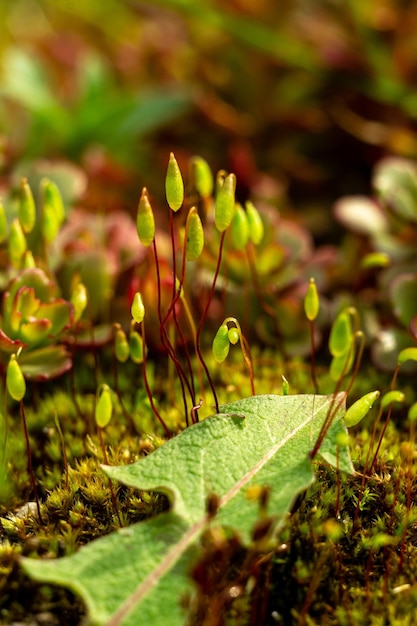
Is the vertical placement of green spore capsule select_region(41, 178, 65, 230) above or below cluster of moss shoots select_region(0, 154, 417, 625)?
above

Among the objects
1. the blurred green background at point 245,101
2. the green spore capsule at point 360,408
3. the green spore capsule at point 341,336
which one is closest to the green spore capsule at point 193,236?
the green spore capsule at point 341,336

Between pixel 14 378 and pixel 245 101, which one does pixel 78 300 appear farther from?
pixel 245 101

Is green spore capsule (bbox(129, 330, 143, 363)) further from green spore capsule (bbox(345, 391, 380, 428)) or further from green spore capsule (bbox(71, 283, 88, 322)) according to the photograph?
green spore capsule (bbox(345, 391, 380, 428))

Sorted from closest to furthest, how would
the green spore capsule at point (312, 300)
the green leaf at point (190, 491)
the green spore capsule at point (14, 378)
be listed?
1. the green leaf at point (190, 491)
2. the green spore capsule at point (14, 378)
3. the green spore capsule at point (312, 300)

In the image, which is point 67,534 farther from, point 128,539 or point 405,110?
point 405,110

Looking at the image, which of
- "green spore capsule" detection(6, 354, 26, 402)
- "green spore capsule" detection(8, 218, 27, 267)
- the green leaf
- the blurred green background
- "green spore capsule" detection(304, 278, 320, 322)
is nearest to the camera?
the green leaf

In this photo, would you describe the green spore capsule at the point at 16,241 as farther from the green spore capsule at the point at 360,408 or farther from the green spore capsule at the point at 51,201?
the green spore capsule at the point at 360,408

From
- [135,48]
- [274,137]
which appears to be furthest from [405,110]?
[135,48]

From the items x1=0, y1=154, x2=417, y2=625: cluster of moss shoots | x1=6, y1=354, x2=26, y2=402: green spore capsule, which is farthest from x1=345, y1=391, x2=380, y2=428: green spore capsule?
x1=6, y1=354, x2=26, y2=402: green spore capsule
